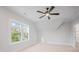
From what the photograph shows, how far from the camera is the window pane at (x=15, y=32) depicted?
1.81 meters

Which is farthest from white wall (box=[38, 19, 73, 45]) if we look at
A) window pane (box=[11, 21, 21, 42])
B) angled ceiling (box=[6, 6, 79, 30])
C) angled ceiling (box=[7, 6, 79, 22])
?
window pane (box=[11, 21, 21, 42])

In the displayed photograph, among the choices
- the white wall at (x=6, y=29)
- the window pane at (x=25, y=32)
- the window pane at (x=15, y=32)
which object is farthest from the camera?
the window pane at (x=25, y=32)

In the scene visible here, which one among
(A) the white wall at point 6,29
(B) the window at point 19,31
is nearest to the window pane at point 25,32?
(B) the window at point 19,31

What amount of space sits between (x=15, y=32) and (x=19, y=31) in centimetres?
10

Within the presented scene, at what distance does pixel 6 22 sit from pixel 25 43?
0.53 metres

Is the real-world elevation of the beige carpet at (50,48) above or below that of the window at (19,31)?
below

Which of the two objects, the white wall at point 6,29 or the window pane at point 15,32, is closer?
the white wall at point 6,29

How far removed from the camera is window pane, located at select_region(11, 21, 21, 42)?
71.4 inches

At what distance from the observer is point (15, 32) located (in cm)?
185

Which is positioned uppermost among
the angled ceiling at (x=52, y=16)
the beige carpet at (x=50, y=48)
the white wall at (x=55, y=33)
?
the angled ceiling at (x=52, y=16)

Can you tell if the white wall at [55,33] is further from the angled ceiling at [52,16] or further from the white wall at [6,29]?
the white wall at [6,29]

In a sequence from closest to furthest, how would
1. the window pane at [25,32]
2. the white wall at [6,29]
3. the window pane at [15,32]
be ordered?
the white wall at [6,29] → the window pane at [15,32] → the window pane at [25,32]

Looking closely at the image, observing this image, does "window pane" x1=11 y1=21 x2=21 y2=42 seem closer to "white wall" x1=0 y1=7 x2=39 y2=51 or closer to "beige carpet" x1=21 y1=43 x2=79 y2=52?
"white wall" x1=0 y1=7 x2=39 y2=51

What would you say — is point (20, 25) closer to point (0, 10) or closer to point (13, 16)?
point (13, 16)
